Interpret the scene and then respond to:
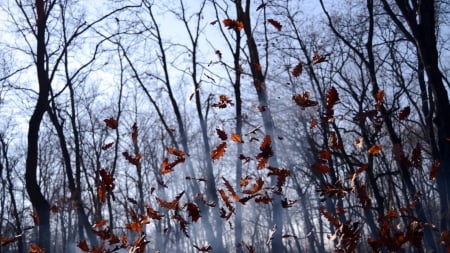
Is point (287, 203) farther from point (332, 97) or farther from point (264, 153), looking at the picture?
point (332, 97)

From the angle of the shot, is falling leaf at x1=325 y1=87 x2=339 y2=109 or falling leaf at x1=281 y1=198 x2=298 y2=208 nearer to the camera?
falling leaf at x1=325 y1=87 x2=339 y2=109

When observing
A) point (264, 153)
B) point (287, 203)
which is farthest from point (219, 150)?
point (287, 203)

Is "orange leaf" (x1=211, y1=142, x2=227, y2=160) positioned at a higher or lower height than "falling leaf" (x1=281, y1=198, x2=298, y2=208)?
higher

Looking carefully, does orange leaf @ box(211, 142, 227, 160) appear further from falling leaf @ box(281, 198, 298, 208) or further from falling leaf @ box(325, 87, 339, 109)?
falling leaf @ box(325, 87, 339, 109)

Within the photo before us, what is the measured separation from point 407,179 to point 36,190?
6839 mm

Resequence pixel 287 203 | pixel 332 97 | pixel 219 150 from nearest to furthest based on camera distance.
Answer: pixel 332 97 < pixel 219 150 < pixel 287 203

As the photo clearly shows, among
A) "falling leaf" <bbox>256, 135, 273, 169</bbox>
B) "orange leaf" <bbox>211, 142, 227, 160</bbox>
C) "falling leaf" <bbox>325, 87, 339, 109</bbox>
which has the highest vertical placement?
"falling leaf" <bbox>325, 87, 339, 109</bbox>

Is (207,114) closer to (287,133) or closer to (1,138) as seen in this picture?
(287,133)

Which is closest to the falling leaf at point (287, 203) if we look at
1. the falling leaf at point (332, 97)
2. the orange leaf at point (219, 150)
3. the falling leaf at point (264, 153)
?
the falling leaf at point (264, 153)

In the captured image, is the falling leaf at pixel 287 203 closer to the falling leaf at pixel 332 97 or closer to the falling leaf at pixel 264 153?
the falling leaf at pixel 264 153

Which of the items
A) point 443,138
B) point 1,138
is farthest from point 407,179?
point 1,138

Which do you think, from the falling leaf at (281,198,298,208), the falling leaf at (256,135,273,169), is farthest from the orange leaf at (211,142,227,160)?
the falling leaf at (281,198,298,208)

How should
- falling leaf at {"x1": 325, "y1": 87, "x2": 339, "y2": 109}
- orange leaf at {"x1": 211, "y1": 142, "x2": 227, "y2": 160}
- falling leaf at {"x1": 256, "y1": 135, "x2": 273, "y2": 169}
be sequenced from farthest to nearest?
orange leaf at {"x1": 211, "y1": 142, "x2": 227, "y2": 160}, falling leaf at {"x1": 256, "y1": 135, "x2": 273, "y2": 169}, falling leaf at {"x1": 325, "y1": 87, "x2": 339, "y2": 109}

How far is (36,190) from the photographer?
8.12 m
